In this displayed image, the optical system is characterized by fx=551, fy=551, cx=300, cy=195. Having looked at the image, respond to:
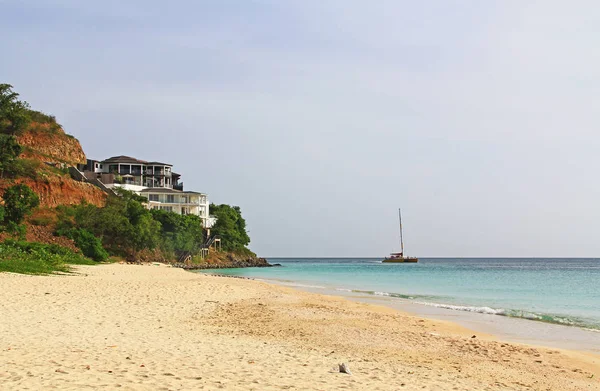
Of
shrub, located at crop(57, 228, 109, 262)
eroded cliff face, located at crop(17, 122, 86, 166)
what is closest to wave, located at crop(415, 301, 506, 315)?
shrub, located at crop(57, 228, 109, 262)

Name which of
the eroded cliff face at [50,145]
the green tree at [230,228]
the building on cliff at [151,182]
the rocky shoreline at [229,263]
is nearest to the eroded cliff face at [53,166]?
the eroded cliff face at [50,145]

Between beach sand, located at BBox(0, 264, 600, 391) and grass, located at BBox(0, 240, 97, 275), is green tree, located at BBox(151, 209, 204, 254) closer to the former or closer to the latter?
grass, located at BBox(0, 240, 97, 275)

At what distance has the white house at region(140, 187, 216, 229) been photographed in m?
90.1

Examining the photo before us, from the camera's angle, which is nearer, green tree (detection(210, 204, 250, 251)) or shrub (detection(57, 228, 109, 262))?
shrub (detection(57, 228, 109, 262))

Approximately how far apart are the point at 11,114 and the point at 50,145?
995cm

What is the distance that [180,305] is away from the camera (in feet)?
61.6

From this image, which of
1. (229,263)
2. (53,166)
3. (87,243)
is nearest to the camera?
(87,243)

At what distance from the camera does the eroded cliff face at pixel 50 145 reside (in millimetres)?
68250

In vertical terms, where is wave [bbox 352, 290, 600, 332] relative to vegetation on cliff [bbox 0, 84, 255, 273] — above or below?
below

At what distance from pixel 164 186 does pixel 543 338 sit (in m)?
93.1

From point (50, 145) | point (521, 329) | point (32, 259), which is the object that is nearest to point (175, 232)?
point (50, 145)

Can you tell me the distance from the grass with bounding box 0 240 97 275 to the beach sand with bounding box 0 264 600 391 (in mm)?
8087

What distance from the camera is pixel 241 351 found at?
10914mm

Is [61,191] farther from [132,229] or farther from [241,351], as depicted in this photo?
[241,351]
